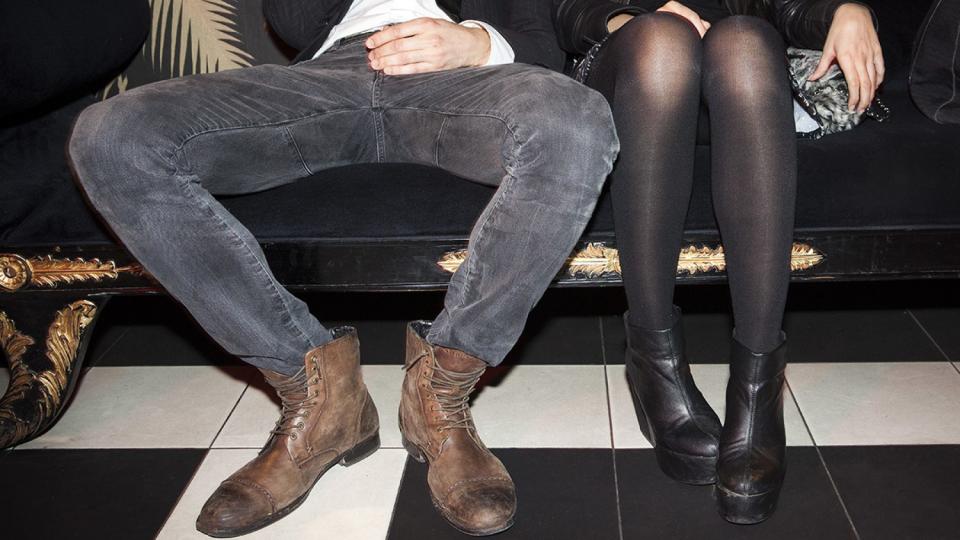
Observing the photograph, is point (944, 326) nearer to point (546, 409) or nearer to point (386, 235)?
point (546, 409)

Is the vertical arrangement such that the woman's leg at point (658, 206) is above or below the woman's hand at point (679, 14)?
below

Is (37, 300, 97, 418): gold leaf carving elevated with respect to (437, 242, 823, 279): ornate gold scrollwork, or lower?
lower

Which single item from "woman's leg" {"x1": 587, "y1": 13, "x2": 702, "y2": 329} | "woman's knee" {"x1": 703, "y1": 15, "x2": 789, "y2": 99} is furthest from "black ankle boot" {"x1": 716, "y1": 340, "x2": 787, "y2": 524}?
"woman's knee" {"x1": 703, "y1": 15, "x2": 789, "y2": 99}

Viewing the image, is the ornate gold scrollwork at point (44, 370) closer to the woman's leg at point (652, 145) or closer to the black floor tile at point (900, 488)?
the woman's leg at point (652, 145)

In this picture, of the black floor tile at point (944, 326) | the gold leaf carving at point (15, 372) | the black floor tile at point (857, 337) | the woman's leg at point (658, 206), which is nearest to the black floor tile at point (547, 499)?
the woman's leg at point (658, 206)

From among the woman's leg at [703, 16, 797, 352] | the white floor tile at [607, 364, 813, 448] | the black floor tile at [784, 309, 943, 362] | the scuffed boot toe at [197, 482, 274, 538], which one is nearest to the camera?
the woman's leg at [703, 16, 797, 352]

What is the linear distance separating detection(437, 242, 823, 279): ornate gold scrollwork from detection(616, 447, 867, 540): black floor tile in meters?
0.31

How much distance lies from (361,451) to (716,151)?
0.74 m

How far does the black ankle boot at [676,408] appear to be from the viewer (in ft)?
4.49

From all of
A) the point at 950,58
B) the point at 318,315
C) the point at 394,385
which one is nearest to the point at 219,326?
the point at 394,385

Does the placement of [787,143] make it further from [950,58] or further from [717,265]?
[950,58]

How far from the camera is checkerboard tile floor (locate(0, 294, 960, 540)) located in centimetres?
136

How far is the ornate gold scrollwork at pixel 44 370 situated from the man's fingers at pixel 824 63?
128 centimetres

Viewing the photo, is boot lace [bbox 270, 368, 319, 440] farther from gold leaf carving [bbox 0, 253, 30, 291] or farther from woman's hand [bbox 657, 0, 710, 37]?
woman's hand [bbox 657, 0, 710, 37]
